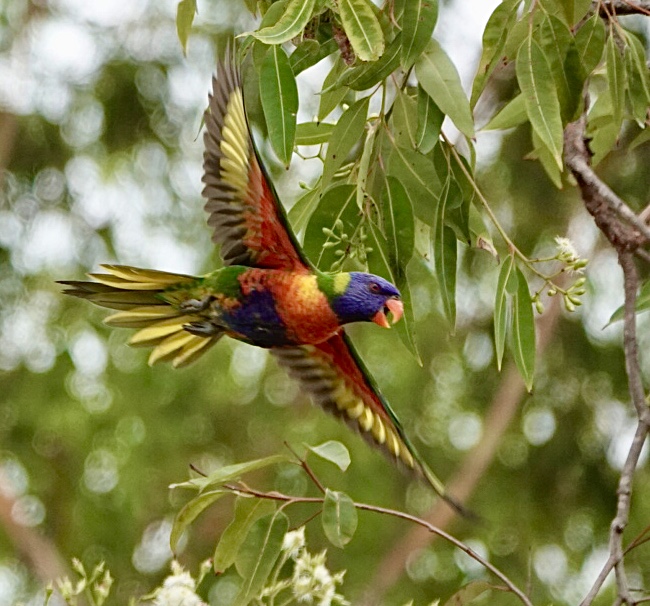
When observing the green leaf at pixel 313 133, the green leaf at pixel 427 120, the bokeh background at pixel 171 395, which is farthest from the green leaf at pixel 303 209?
the bokeh background at pixel 171 395

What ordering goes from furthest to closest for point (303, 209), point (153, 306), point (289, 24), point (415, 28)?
1. point (303, 209)
2. point (153, 306)
3. point (415, 28)
4. point (289, 24)

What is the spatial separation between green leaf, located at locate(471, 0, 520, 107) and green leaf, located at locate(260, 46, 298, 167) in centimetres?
23

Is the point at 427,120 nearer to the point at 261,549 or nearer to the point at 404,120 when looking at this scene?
the point at 404,120

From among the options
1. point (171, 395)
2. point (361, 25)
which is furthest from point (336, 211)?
point (171, 395)

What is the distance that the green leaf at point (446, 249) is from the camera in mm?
1242

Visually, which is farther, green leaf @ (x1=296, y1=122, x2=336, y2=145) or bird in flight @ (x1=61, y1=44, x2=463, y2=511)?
green leaf @ (x1=296, y1=122, x2=336, y2=145)

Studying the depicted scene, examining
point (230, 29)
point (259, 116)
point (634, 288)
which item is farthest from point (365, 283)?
point (230, 29)

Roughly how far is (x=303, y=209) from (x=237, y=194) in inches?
7.1

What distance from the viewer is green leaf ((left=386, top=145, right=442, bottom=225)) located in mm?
1306

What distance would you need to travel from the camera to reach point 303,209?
1.49 m

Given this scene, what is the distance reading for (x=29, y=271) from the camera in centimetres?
408

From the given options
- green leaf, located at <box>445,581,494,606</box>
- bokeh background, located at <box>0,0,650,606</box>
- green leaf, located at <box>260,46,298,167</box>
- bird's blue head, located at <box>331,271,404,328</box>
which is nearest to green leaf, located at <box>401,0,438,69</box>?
green leaf, located at <box>260,46,298,167</box>

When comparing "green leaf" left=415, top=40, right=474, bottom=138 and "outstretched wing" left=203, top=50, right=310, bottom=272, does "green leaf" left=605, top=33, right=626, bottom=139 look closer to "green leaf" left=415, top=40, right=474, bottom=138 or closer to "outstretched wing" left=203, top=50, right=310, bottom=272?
"green leaf" left=415, top=40, right=474, bottom=138

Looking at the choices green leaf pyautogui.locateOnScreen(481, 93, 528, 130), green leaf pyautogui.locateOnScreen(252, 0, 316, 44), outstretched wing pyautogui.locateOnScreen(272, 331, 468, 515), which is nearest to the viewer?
green leaf pyautogui.locateOnScreen(252, 0, 316, 44)
